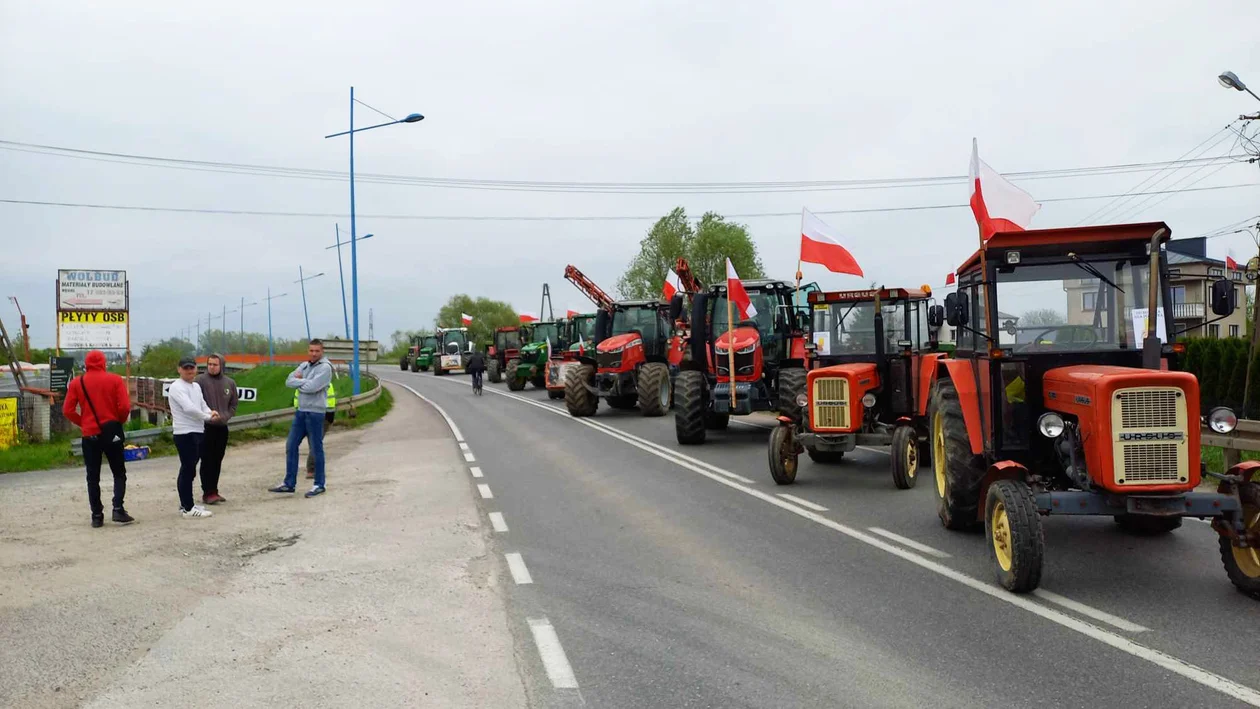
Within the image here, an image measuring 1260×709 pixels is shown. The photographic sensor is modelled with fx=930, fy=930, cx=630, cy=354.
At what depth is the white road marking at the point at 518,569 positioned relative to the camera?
682 cm

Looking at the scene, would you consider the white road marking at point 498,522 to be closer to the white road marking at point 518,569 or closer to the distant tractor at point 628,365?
the white road marking at point 518,569

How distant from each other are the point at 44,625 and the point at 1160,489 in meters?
7.04

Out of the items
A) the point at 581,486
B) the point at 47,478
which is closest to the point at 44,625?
the point at 581,486

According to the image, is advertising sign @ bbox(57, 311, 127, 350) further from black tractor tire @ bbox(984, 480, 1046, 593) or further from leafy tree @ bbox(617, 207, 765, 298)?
leafy tree @ bbox(617, 207, 765, 298)

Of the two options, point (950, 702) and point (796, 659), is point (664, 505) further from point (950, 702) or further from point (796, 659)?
point (950, 702)

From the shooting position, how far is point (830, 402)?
1109cm

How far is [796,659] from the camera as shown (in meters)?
4.93

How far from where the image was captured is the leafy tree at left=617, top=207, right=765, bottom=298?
173ft

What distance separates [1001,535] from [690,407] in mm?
9325

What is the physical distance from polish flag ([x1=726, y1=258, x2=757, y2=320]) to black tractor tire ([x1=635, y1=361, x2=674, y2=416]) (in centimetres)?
581

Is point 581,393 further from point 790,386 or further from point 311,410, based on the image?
point 311,410

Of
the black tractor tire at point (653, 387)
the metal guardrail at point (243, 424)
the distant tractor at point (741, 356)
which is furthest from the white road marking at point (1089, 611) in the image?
the black tractor tire at point (653, 387)

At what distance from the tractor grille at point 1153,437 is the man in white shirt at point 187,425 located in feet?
28.2

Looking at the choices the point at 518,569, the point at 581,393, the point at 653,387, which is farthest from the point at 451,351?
the point at 518,569
